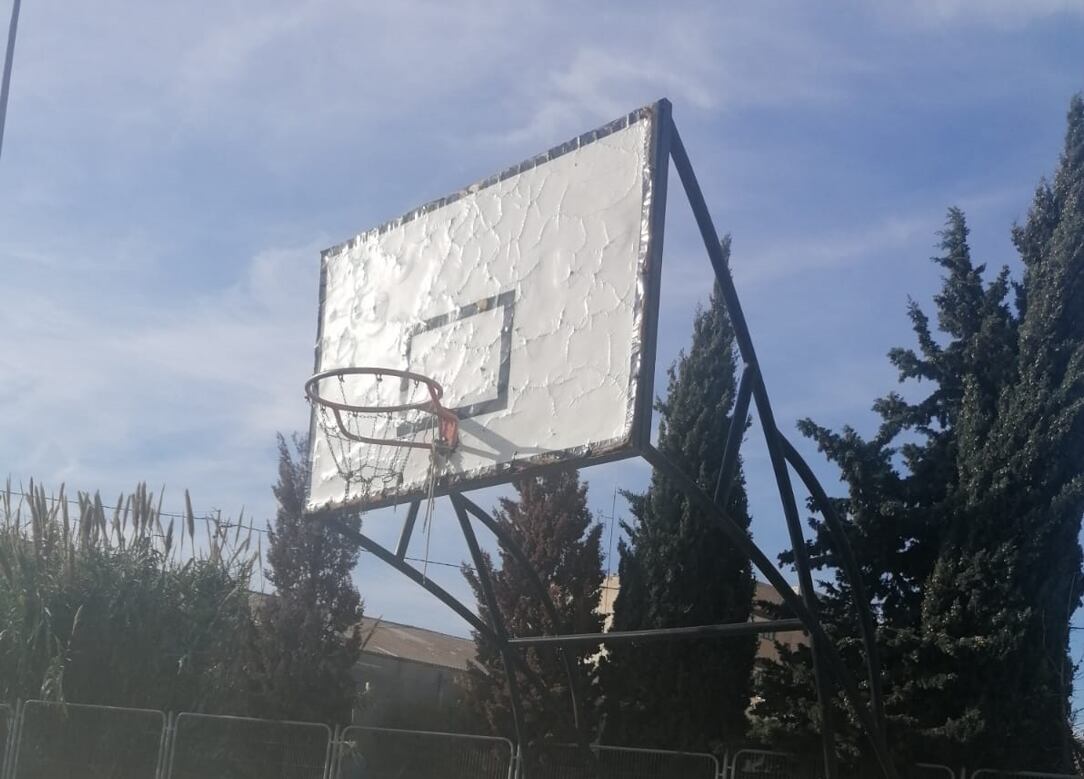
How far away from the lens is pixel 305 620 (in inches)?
703

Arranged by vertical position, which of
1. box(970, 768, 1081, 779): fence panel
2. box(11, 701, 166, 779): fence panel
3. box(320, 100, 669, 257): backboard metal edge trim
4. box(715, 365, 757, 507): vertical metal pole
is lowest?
box(11, 701, 166, 779): fence panel

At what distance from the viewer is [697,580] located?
16156 mm

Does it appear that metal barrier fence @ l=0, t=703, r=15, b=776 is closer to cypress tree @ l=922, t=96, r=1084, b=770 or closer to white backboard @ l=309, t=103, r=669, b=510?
white backboard @ l=309, t=103, r=669, b=510

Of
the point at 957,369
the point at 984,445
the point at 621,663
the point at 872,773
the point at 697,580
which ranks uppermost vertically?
the point at 957,369

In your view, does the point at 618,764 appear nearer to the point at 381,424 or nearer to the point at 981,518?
the point at 981,518

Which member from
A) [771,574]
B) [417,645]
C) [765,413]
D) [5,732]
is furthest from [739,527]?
[417,645]

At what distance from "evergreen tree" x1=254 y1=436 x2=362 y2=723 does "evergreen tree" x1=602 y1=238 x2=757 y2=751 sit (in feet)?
13.1

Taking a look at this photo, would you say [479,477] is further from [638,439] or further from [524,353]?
[638,439]

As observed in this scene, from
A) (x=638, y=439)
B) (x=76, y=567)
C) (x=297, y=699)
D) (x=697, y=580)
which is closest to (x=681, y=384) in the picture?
(x=697, y=580)

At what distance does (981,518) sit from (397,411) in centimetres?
743

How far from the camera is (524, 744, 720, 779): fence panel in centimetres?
1358

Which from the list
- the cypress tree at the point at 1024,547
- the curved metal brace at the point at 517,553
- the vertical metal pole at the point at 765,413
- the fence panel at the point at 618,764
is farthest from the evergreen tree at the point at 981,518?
the vertical metal pole at the point at 765,413

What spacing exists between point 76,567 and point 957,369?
430 inches

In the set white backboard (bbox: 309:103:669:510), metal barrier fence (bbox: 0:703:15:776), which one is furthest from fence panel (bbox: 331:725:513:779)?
white backboard (bbox: 309:103:669:510)
